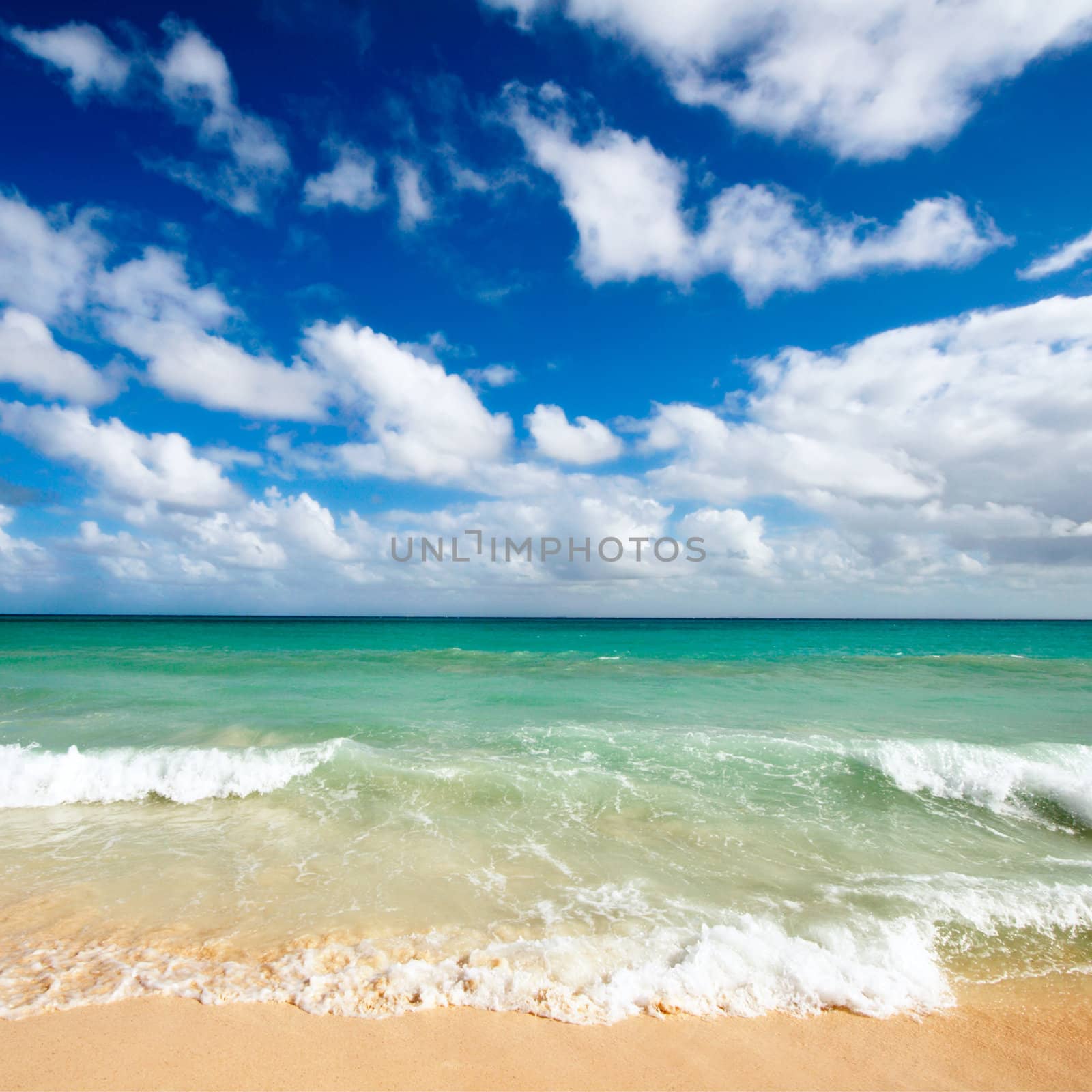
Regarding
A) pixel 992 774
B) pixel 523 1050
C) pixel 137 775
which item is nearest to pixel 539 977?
pixel 523 1050

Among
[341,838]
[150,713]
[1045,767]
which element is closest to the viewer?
[341,838]

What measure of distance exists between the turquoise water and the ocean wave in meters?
0.02

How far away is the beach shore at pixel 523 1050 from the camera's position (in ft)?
11.9

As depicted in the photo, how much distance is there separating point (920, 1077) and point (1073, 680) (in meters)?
28.9

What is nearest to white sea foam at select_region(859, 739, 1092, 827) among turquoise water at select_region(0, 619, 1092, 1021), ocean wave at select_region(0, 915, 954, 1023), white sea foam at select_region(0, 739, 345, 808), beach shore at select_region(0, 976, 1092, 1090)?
turquoise water at select_region(0, 619, 1092, 1021)

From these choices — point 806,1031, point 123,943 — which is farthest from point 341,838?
point 806,1031

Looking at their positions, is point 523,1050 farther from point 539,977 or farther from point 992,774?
point 992,774

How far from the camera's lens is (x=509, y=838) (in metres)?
7.63

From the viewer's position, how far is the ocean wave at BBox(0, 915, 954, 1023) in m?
4.32

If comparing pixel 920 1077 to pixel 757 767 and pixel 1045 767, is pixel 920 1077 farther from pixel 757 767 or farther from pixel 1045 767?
pixel 1045 767

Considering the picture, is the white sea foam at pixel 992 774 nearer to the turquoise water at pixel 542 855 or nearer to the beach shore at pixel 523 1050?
the turquoise water at pixel 542 855

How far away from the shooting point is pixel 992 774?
9.80 m

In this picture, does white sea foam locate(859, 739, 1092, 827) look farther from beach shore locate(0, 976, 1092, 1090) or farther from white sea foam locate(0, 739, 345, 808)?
white sea foam locate(0, 739, 345, 808)

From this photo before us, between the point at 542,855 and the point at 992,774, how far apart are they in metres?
7.99
